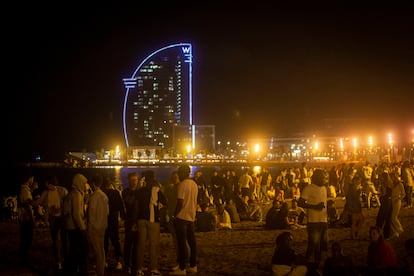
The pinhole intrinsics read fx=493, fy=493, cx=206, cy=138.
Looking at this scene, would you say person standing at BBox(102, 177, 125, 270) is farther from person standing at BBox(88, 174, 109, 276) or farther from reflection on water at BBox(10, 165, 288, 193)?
reflection on water at BBox(10, 165, 288, 193)

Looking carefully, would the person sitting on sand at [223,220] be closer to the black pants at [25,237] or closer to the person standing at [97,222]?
the black pants at [25,237]

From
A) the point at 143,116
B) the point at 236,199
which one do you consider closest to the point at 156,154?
A: the point at 143,116

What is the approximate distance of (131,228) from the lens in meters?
8.34

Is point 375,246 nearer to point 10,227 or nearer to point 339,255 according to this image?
point 339,255

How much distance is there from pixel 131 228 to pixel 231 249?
10.7 ft

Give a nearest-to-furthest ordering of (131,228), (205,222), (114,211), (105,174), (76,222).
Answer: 1. (76,222)
2. (131,228)
3. (114,211)
4. (205,222)
5. (105,174)

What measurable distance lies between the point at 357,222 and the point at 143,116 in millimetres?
168005

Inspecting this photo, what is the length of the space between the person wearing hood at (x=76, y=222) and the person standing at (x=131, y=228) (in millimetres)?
737

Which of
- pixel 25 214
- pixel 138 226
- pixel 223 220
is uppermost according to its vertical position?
pixel 25 214

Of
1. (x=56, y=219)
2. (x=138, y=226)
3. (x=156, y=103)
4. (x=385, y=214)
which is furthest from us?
(x=156, y=103)

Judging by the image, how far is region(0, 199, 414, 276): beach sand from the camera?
9.15 m

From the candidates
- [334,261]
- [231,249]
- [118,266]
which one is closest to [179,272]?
[118,266]

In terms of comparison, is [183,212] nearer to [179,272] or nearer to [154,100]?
[179,272]

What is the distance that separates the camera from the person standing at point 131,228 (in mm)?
8273
